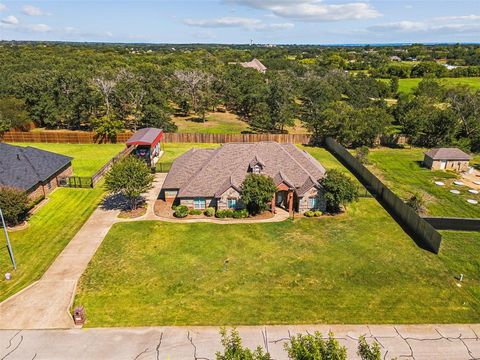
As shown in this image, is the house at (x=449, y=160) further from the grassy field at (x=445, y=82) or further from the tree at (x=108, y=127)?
the grassy field at (x=445, y=82)

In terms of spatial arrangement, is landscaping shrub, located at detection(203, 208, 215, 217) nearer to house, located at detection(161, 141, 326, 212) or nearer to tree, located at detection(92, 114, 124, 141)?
house, located at detection(161, 141, 326, 212)

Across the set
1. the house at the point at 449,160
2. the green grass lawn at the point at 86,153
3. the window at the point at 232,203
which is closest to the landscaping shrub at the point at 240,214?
the window at the point at 232,203

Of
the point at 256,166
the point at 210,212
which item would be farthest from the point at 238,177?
the point at 210,212

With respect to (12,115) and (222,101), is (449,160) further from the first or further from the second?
(12,115)

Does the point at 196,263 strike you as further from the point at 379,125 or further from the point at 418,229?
→ the point at 379,125

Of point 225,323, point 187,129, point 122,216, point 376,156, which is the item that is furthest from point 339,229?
point 187,129

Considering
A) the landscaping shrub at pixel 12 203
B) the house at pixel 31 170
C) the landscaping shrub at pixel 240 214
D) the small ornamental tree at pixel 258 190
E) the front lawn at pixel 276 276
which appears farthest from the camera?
the house at pixel 31 170
